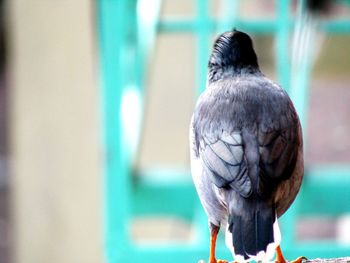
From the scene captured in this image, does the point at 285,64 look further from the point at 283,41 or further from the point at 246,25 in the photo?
the point at 246,25

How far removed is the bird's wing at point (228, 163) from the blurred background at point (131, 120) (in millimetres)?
1502

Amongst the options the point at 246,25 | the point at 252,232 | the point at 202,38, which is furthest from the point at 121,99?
the point at 252,232

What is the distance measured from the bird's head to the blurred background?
117cm

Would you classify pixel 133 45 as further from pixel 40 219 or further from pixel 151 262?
pixel 40 219

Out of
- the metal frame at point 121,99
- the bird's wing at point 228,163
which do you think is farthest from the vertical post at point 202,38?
the bird's wing at point 228,163

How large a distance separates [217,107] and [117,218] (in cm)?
159

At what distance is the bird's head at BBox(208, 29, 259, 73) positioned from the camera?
416 centimetres

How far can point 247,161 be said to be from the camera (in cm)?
379

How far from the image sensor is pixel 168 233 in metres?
8.70

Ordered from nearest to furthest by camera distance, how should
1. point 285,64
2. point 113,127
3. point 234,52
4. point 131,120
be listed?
point 234,52 < point 285,64 < point 113,127 < point 131,120

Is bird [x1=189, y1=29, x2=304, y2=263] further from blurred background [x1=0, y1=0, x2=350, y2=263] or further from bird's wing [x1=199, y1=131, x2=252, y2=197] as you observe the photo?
blurred background [x1=0, y1=0, x2=350, y2=263]

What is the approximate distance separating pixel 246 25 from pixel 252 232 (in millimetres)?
2736

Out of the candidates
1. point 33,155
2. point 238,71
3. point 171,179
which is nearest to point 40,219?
point 33,155

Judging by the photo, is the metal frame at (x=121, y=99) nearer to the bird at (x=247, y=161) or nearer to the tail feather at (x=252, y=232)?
the bird at (x=247, y=161)
